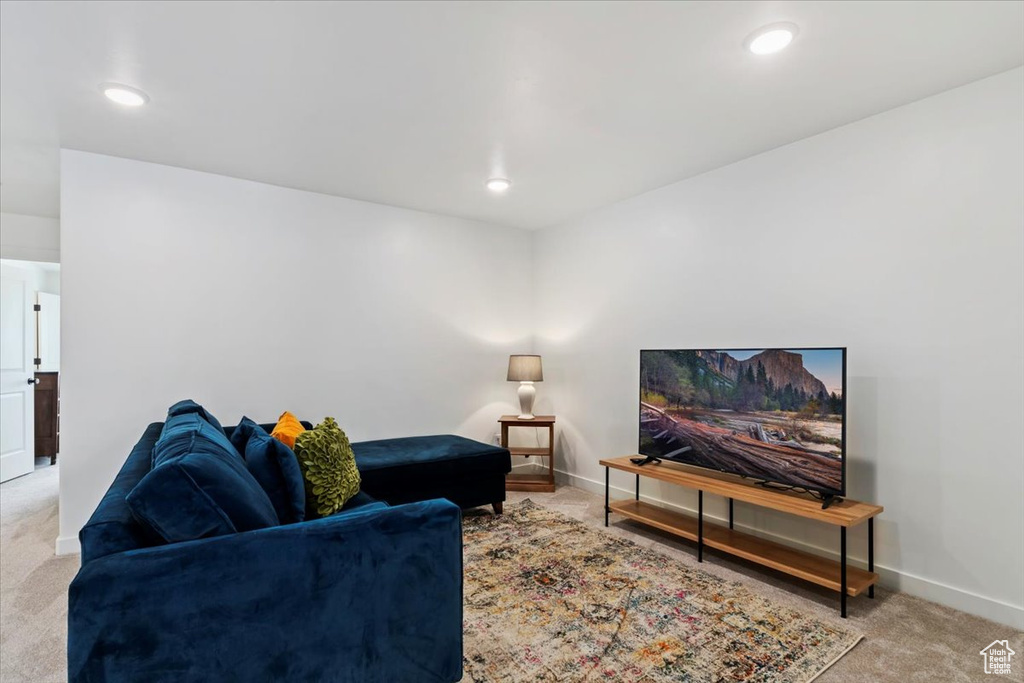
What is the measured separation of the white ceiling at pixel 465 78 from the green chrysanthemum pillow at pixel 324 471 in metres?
1.64

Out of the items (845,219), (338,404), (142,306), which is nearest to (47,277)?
(142,306)

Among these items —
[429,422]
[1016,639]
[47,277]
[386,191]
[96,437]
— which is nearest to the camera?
[1016,639]

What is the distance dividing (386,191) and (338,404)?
1717 millimetres

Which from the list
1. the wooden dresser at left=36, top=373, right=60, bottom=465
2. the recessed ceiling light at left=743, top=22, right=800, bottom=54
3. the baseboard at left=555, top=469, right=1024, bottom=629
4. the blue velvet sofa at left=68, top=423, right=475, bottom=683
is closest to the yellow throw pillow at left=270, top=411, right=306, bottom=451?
the blue velvet sofa at left=68, top=423, right=475, bottom=683

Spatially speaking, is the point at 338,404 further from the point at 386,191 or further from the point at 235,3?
the point at 235,3

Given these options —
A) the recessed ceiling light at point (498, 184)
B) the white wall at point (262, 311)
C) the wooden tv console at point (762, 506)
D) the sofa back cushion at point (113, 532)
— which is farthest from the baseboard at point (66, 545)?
the recessed ceiling light at point (498, 184)

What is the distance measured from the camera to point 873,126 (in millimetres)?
2723

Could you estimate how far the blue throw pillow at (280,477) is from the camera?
188 cm

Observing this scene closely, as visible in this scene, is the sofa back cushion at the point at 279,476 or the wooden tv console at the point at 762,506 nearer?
the sofa back cushion at the point at 279,476

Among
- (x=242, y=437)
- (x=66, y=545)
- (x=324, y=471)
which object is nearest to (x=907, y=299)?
(x=324, y=471)

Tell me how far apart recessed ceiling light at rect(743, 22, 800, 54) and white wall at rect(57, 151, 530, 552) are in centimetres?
307

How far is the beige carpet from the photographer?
196 centimetres

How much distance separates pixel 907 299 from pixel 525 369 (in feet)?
9.28

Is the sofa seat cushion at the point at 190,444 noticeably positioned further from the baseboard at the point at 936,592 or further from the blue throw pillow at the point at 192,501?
the baseboard at the point at 936,592
